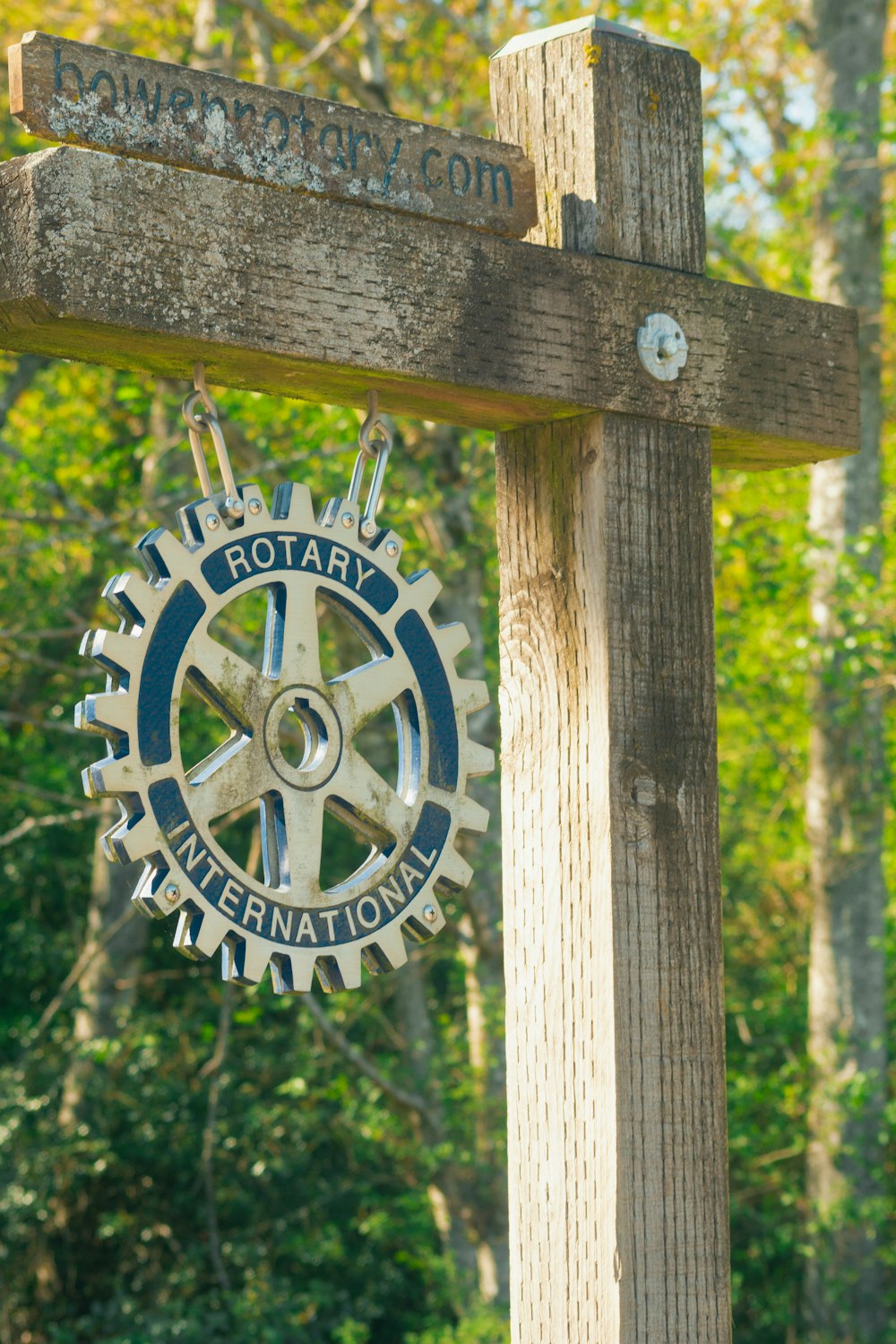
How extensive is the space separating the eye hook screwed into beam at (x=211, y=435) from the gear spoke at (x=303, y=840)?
0.94 feet

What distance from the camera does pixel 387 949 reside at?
1.65 metres

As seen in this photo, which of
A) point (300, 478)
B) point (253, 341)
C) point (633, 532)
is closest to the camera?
point (253, 341)

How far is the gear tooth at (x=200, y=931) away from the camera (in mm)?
1523

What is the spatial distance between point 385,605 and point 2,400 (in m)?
6.49

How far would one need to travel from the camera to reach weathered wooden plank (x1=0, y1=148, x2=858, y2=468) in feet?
4.97

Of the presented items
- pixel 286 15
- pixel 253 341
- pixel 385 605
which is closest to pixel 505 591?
pixel 385 605

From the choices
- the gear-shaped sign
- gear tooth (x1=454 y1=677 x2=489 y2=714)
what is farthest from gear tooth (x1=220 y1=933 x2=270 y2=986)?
gear tooth (x1=454 y1=677 x2=489 y2=714)

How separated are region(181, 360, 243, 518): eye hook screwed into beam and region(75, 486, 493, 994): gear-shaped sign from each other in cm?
1

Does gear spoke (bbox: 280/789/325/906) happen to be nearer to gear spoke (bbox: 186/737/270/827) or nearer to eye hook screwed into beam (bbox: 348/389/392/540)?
gear spoke (bbox: 186/737/270/827)

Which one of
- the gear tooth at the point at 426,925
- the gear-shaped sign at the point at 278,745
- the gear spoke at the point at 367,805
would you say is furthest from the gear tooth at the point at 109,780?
the gear tooth at the point at 426,925

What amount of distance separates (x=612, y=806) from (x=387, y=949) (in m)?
0.33

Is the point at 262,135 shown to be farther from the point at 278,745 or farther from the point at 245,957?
the point at 245,957

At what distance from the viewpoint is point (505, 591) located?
6.57 feet

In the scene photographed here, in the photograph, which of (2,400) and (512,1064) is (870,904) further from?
(512,1064)
